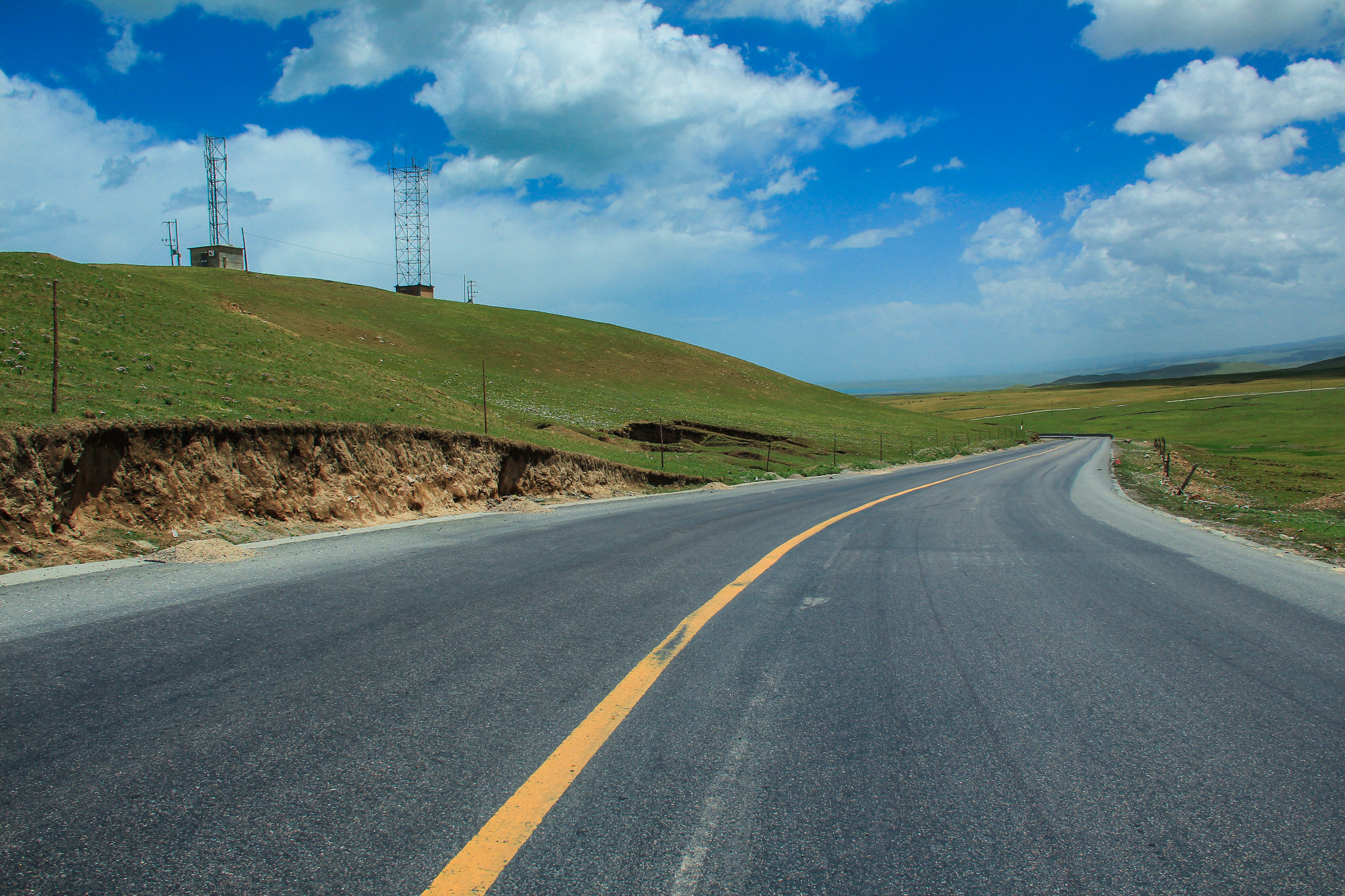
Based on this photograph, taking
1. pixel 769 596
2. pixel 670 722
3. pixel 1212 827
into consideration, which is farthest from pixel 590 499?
pixel 1212 827

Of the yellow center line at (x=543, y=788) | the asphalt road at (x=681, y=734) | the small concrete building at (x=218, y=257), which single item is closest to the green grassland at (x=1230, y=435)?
the asphalt road at (x=681, y=734)

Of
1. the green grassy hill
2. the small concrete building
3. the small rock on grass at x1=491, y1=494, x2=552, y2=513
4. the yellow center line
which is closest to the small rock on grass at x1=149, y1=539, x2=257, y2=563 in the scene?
the green grassy hill

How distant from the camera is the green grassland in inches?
620

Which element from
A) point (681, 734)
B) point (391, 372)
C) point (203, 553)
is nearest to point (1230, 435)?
point (391, 372)

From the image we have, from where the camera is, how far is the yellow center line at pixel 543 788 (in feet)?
7.39

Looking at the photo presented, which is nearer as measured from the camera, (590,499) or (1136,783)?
(1136,783)

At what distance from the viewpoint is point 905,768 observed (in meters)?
2.98

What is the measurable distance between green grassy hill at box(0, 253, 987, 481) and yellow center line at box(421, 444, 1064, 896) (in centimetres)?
899

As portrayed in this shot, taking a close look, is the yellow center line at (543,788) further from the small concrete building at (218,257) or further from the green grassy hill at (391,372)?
the small concrete building at (218,257)

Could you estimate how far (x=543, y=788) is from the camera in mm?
2773

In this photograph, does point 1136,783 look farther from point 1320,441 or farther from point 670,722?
point 1320,441

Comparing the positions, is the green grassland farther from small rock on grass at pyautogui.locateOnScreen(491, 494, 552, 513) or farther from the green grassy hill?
the green grassy hill

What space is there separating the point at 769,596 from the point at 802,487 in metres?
17.4

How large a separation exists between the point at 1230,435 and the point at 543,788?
351 ft
